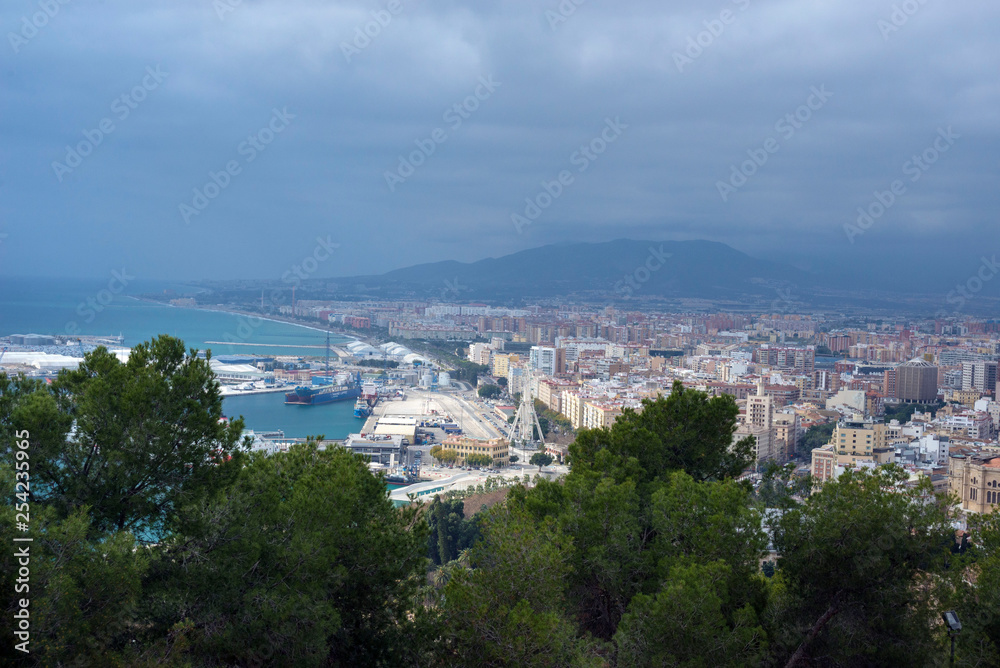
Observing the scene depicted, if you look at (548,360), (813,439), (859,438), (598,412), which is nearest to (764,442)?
(813,439)

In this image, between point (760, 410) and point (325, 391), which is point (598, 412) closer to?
point (760, 410)

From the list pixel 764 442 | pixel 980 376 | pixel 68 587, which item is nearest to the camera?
pixel 68 587

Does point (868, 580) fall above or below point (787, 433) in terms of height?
above

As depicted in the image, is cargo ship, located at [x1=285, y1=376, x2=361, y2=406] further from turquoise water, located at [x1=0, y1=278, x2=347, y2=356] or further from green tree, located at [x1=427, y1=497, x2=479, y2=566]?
green tree, located at [x1=427, y1=497, x2=479, y2=566]

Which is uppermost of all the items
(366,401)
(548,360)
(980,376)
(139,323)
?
(139,323)

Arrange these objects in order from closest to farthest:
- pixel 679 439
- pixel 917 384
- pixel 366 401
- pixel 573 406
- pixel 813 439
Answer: pixel 679 439 < pixel 813 439 < pixel 573 406 < pixel 366 401 < pixel 917 384

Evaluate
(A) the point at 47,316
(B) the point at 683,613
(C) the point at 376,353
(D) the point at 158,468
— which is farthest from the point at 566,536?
(A) the point at 47,316
